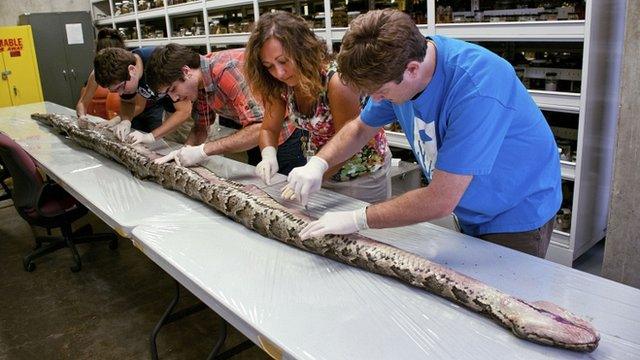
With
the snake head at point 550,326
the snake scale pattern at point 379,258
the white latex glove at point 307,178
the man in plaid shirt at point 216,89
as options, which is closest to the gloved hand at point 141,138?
the snake scale pattern at point 379,258

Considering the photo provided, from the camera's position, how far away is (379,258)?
4.93ft

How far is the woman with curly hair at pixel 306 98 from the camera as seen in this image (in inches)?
76.2

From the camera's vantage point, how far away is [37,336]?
285cm

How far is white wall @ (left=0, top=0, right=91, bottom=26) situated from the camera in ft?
27.1

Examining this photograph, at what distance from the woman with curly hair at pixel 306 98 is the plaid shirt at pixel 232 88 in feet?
0.58

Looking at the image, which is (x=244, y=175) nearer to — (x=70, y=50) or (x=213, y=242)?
(x=213, y=242)

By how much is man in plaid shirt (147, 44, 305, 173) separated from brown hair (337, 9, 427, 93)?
128 cm

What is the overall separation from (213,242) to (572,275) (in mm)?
1147

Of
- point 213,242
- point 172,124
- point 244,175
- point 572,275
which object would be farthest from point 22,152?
point 572,275

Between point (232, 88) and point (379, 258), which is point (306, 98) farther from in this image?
point (379, 258)

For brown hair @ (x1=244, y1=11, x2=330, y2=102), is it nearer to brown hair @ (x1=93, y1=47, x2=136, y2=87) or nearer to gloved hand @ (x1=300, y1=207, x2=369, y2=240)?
gloved hand @ (x1=300, y1=207, x2=369, y2=240)

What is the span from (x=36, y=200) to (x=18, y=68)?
16.5ft

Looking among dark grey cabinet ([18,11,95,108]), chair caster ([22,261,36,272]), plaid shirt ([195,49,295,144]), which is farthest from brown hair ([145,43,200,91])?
dark grey cabinet ([18,11,95,108])

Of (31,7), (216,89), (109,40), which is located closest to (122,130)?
(109,40)
